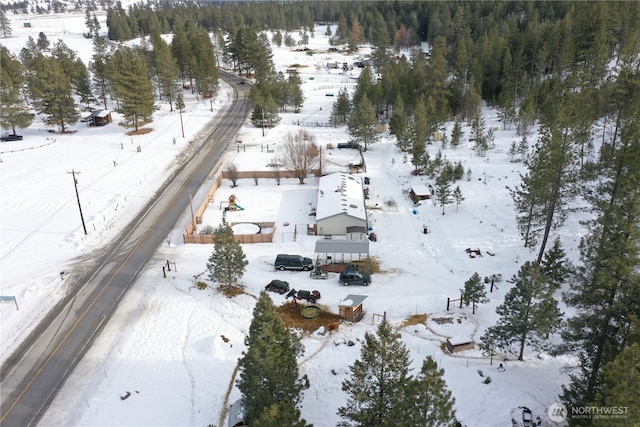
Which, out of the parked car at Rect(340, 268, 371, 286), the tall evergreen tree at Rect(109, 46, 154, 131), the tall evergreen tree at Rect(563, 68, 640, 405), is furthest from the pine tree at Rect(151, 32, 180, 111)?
the tall evergreen tree at Rect(563, 68, 640, 405)

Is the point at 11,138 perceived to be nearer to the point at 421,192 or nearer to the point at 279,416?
the point at 421,192

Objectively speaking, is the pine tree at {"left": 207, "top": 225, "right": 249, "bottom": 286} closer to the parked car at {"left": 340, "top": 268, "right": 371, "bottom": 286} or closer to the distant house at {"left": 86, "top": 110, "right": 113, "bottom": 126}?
the parked car at {"left": 340, "top": 268, "right": 371, "bottom": 286}

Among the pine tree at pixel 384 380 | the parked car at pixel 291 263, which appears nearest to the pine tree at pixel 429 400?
the pine tree at pixel 384 380

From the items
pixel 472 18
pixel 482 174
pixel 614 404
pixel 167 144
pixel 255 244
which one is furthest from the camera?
pixel 472 18

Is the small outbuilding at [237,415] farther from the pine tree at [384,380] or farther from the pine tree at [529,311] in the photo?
the pine tree at [529,311]

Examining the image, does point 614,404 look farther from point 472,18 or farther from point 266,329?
point 472,18

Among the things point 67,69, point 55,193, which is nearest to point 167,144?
point 55,193
